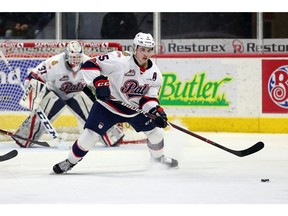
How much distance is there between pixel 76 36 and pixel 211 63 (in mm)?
1524

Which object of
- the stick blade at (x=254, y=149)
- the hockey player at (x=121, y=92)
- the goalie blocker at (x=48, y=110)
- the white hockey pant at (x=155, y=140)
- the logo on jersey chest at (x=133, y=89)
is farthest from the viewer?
the goalie blocker at (x=48, y=110)

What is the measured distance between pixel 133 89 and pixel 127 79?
0.09 metres

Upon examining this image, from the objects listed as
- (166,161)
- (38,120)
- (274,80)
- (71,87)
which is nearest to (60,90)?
(71,87)

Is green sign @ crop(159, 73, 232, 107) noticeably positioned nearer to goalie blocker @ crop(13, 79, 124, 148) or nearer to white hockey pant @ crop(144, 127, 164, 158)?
goalie blocker @ crop(13, 79, 124, 148)

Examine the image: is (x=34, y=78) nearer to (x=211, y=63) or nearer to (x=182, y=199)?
(x=211, y=63)

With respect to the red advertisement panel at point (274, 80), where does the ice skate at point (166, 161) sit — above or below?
below

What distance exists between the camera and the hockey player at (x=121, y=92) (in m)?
6.68

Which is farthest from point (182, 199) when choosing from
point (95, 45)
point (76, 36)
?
point (76, 36)

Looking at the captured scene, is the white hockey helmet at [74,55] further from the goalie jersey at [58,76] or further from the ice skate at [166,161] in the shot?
the ice skate at [166,161]

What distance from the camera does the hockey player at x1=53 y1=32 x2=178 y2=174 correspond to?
668 cm

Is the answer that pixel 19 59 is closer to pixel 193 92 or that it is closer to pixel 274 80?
pixel 193 92

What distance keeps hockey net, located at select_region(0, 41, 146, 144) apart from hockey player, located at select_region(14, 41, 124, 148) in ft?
2.16

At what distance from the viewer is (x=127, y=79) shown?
6.80 m

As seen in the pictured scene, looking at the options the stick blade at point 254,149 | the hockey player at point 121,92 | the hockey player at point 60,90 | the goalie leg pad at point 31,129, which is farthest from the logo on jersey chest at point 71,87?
the stick blade at point 254,149
